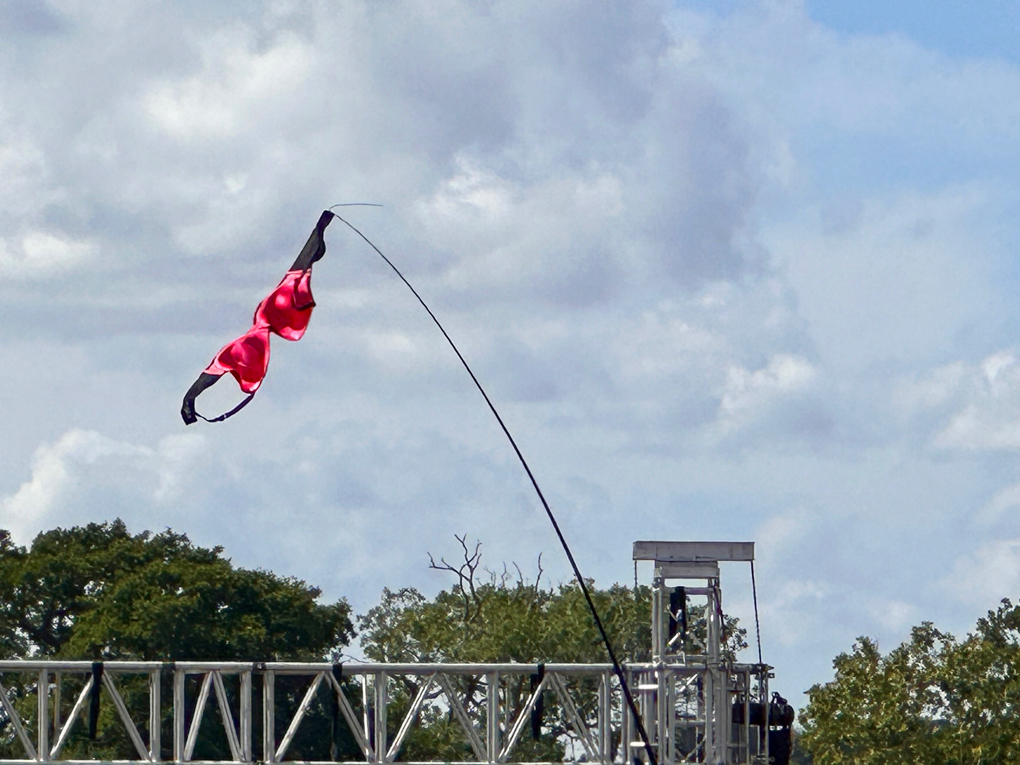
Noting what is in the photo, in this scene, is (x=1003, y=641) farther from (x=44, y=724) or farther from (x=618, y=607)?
(x=44, y=724)

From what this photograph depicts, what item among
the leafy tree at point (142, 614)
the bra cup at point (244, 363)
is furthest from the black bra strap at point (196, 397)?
the leafy tree at point (142, 614)

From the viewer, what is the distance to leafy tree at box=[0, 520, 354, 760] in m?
61.5

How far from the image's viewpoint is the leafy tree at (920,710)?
2238 inches

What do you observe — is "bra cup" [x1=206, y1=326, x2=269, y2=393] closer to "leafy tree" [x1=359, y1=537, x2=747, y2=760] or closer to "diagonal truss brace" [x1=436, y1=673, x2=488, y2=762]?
"diagonal truss brace" [x1=436, y1=673, x2=488, y2=762]

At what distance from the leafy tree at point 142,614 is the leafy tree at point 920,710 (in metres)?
15.9

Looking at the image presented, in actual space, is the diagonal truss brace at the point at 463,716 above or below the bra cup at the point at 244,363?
below

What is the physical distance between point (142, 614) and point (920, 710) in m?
22.8

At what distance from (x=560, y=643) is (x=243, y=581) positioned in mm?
10125

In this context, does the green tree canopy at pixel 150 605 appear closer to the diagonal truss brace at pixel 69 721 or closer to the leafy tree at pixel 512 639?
the leafy tree at pixel 512 639

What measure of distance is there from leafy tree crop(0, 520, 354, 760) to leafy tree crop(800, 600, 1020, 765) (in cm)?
1586

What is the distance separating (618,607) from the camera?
6912cm

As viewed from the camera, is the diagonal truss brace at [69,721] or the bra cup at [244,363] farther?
the diagonal truss brace at [69,721]

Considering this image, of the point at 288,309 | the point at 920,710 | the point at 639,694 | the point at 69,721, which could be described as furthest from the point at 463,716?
the point at 920,710

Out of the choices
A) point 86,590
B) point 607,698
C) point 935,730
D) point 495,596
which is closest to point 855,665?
point 935,730
